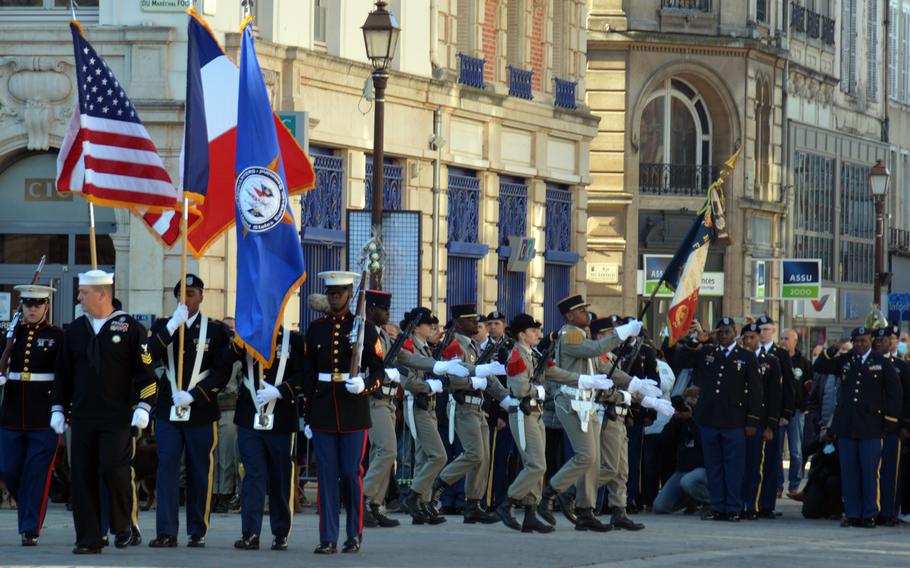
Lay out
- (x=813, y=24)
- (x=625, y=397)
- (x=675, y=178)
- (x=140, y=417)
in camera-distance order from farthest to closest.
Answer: (x=813, y=24), (x=675, y=178), (x=625, y=397), (x=140, y=417)

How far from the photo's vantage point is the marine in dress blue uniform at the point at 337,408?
16125 millimetres

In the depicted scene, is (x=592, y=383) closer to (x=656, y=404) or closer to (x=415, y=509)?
(x=656, y=404)

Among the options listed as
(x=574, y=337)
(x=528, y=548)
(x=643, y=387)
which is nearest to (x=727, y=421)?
(x=643, y=387)

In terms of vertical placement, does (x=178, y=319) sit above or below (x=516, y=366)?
above

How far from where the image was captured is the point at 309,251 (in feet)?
97.8

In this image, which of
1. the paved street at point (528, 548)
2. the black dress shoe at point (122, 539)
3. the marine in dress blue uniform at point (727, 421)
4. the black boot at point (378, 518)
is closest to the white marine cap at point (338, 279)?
the paved street at point (528, 548)

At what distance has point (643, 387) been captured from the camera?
64.5 feet

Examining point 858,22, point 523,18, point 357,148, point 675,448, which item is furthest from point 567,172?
point 858,22

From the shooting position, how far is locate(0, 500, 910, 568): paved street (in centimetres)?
1553

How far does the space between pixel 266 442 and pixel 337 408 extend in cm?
66

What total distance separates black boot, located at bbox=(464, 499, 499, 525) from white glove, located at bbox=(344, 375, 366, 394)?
13.4 ft

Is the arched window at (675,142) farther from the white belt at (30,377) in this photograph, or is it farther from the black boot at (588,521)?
the white belt at (30,377)

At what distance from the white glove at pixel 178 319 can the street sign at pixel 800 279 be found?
905 inches

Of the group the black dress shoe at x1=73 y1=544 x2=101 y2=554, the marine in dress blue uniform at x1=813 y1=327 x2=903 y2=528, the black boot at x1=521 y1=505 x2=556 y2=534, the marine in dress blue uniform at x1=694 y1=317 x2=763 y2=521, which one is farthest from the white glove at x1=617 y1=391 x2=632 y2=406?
the black dress shoe at x1=73 y1=544 x2=101 y2=554
